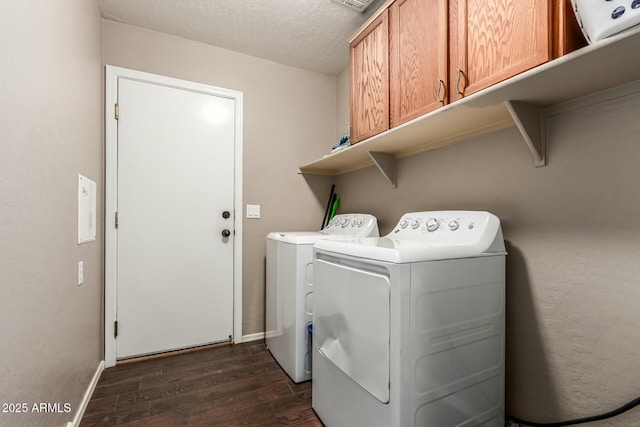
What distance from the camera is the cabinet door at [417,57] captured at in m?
1.31

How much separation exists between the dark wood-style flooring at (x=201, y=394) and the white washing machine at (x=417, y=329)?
0.32m

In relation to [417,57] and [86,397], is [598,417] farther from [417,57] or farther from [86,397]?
[86,397]

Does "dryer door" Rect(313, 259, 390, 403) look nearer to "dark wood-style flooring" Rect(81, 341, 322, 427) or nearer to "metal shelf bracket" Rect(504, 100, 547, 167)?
"dark wood-style flooring" Rect(81, 341, 322, 427)

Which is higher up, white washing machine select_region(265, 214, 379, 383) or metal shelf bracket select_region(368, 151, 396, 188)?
metal shelf bracket select_region(368, 151, 396, 188)

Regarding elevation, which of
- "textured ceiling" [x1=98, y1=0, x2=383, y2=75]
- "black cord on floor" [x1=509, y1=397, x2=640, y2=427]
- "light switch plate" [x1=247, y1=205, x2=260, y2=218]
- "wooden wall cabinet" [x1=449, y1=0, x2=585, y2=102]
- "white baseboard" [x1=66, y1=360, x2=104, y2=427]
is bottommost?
"white baseboard" [x1=66, y1=360, x2=104, y2=427]

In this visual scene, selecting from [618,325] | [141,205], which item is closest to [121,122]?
[141,205]

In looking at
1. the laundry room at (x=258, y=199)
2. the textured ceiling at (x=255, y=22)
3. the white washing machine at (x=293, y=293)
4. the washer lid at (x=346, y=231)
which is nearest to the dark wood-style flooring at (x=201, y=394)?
the laundry room at (x=258, y=199)

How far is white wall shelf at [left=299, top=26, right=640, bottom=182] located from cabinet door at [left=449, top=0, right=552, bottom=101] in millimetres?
80

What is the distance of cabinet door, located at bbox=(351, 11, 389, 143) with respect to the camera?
1662mm

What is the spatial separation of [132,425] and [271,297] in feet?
3.47

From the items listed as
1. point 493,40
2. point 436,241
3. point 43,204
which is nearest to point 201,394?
point 43,204

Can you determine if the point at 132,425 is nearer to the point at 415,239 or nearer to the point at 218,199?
the point at 218,199

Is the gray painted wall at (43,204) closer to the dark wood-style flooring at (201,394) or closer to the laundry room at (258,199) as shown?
the laundry room at (258,199)

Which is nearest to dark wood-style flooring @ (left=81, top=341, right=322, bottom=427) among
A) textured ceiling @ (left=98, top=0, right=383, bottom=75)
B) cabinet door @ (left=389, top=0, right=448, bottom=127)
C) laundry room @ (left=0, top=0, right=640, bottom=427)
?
laundry room @ (left=0, top=0, right=640, bottom=427)
